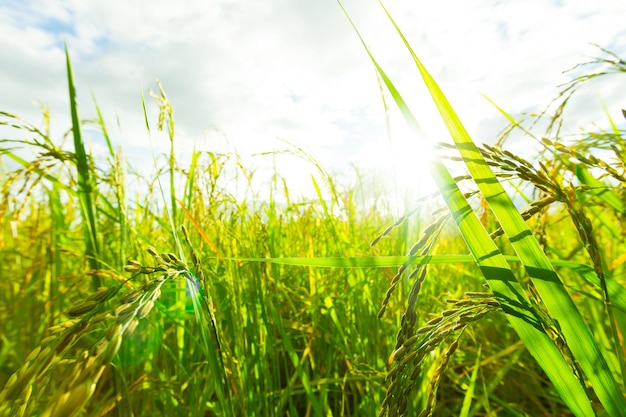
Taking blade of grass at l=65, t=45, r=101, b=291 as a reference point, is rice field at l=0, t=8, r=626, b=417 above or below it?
below

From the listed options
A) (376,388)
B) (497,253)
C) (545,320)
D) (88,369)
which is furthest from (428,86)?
(376,388)

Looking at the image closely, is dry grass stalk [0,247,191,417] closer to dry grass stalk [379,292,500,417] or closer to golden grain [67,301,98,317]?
golden grain [67,301,98,317]

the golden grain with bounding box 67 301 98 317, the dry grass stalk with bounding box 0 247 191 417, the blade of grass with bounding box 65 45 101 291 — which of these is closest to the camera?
the dry grass stalk with bounding box 0 247 191 417

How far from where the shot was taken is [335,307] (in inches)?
70.1

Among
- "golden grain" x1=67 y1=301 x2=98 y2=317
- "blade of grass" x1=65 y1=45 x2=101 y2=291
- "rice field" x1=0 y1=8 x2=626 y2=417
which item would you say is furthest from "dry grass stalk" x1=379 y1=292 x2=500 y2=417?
"blade of grass" x1=65 y1=45 x2=101 y2=291

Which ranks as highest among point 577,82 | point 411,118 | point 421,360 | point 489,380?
point 577,82

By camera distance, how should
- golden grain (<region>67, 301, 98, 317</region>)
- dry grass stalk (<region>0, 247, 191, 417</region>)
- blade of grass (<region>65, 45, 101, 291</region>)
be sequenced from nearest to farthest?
dry grass stalk (<region>0, 247, 191, 417</region>)
golden grain (<region>67, 301, 98, 317</region>)
blade of grass (<region>65, 45, 101, 291</region>)

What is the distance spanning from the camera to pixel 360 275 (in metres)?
1.77

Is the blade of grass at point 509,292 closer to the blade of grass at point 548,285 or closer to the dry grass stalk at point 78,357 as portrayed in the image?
the blade of grass at point 548,285

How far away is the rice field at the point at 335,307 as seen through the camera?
556 mm

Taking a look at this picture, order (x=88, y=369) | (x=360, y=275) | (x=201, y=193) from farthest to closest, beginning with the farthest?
(x=201, y=193) → (x=360, y=275) → (x=88, y=369)

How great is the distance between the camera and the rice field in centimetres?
56

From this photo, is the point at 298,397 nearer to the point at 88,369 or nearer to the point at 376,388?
the point at 376,388

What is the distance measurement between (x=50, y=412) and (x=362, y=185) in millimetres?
2767
